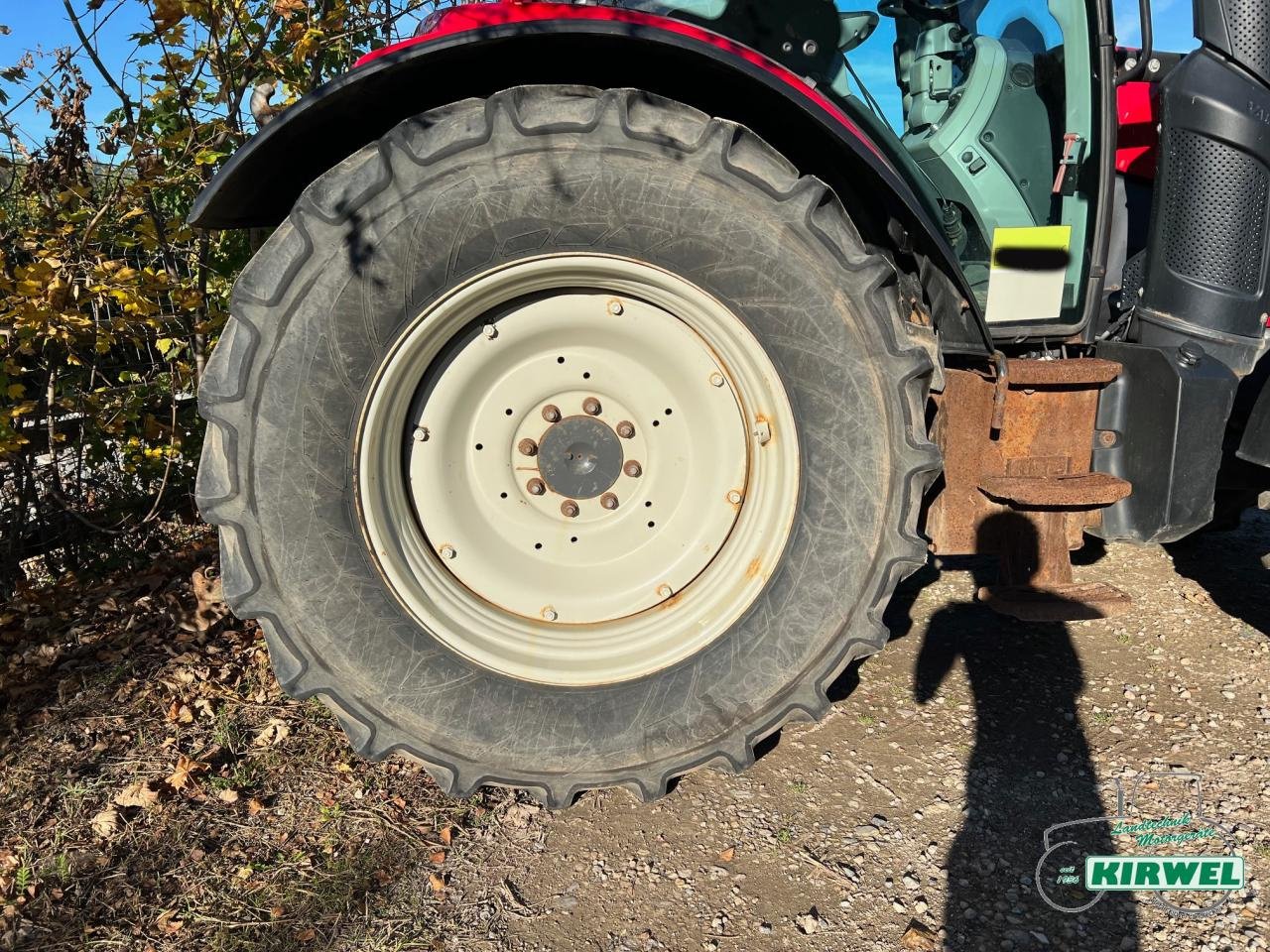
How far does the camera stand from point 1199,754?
7.10 feet

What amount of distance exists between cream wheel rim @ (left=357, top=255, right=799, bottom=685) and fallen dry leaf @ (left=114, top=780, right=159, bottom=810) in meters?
0.91

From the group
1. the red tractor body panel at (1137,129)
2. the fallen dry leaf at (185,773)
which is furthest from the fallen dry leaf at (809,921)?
the red tractor body panel at (1137,129)

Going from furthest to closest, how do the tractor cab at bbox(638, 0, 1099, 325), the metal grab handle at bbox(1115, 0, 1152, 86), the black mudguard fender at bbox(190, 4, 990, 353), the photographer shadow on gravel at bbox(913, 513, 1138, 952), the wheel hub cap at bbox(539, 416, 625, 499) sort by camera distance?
1. the tractor cab at bbox(638, 0, 1099, 325)
2. the metal grab handle at bbox(1115, 0, 1152, 86)
3. the wheel hub cap at bbox(539, 416, 625, 499)
4. the photographer shadow on gravel at bbox(913, 513, 1138, 952)
5. the black mudguard fender at bbox(190, 4, 990, 353)

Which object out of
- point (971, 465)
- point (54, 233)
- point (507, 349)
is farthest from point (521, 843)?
point (54, 233)

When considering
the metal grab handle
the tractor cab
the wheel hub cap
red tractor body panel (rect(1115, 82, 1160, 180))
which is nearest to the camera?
the wheel hub cap

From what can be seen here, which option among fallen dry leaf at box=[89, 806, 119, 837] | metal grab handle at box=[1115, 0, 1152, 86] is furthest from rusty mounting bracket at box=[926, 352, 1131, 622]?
fallen dry leaf at box=[89, 806, 119, 837]

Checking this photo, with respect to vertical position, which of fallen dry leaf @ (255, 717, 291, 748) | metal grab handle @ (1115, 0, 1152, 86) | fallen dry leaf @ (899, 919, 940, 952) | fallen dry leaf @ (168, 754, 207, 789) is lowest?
fallen dry leaf @ (899, 919, 940, 952)

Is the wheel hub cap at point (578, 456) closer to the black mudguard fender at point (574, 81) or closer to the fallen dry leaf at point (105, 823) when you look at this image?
the black mudguard fender at point (574, 81)

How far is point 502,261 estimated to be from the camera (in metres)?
1.62

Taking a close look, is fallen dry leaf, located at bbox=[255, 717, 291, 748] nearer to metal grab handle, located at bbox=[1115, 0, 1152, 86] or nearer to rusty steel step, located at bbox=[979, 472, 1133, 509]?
rusty steel step, located at bbox=[979, 472, 1133, 509]

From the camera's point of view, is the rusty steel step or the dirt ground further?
the rusty steel step

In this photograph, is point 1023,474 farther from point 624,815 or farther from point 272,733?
point 272,733

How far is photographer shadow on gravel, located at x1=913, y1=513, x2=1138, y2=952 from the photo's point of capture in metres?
1.64

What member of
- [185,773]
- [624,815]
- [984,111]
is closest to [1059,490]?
[984,111]
